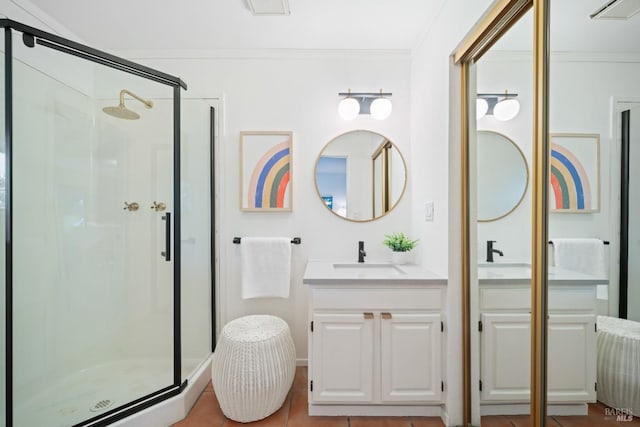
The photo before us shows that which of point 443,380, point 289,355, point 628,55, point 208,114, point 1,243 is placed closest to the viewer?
point 628,55

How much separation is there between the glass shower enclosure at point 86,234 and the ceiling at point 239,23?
471 millimetres

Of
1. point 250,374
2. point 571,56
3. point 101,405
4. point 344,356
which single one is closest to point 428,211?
point 344,356

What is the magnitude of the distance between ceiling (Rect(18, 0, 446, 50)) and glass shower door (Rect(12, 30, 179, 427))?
1.63ft

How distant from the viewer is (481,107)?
1.49 m

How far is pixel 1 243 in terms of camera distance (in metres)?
1.39

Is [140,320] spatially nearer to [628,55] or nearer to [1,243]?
[1,243]

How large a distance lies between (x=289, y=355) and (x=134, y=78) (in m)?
1.92

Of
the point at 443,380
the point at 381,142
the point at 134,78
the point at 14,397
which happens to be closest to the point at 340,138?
the point at 381,142

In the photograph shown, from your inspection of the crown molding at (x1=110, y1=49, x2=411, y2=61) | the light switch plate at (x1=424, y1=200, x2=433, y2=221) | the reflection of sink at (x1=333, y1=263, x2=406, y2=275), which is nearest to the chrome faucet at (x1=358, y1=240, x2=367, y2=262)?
the reflection of sink at (x1=333, y1=263, x2=406, y2=275)

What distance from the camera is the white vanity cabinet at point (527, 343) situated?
961 millimetres

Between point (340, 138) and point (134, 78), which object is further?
point (340, 138)

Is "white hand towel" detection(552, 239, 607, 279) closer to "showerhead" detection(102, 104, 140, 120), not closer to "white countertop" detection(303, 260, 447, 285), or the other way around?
"white countertop" detection(303, 260, 447, 285)

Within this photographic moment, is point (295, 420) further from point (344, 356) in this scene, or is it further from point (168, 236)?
point (168, 236)

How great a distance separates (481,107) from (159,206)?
1.97 m
